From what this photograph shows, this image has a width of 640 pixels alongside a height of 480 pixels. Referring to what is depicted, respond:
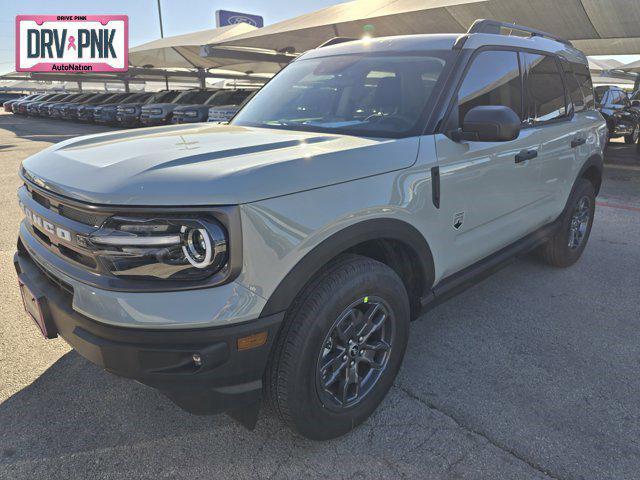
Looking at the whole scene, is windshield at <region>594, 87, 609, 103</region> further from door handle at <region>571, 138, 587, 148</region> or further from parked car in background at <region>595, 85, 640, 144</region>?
door handle at <region>571, 138, 587, 148</region>

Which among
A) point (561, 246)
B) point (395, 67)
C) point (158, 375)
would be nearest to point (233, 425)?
point (158, 375)

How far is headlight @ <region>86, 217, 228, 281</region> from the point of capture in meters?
1.67

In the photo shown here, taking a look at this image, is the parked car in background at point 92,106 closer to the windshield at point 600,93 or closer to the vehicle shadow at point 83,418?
the windshield at point 600,93

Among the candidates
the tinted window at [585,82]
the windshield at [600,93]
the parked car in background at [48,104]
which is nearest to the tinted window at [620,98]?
the windshield at [600,93]

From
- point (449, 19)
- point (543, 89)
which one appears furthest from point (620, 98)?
point (543, 89)

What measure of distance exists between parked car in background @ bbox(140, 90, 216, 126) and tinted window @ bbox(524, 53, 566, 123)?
15026 millimetres

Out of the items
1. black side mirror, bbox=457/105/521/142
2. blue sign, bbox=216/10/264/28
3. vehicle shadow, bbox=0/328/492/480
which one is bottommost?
vehicle shadow, bbox=0/328/492/480

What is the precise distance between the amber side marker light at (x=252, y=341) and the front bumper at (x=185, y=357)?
0.05ft

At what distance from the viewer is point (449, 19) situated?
1352 cm

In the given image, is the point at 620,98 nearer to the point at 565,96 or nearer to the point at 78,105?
the point at 565,96

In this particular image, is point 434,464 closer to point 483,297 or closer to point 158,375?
point 158,375

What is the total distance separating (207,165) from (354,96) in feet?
4.50

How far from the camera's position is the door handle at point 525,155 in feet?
10.3

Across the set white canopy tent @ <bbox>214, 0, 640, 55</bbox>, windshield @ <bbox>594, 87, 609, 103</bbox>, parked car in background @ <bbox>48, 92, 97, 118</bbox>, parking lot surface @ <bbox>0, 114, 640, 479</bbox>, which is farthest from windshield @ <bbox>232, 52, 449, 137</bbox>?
parked car in background @ <bbox>48, 92, 97, 118</bbox>
